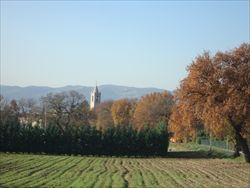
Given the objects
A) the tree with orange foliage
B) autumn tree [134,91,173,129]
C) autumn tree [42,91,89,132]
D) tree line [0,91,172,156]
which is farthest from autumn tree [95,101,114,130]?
the tree with orange foliage

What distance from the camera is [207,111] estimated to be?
49250mm

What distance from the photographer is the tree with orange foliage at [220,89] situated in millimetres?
48625

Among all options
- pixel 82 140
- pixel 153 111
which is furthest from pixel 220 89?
pixel 153 111

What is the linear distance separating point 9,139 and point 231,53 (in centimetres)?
3822

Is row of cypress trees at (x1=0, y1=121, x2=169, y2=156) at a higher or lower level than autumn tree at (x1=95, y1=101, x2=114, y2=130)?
lower

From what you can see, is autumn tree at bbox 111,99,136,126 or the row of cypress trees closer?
the row of cypress trees

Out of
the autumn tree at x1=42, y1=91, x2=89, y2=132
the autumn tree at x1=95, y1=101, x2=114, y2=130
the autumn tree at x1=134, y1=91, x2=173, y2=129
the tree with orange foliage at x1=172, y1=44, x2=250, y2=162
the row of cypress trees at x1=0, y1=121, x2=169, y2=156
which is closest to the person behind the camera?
the tree with orange foliage at x1=172, y1=44, x2=250, y2=162

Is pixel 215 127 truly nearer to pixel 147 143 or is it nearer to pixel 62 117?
pixel 147 143

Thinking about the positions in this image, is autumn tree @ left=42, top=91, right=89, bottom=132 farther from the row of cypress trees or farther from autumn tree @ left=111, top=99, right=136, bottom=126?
the row of cypress trees

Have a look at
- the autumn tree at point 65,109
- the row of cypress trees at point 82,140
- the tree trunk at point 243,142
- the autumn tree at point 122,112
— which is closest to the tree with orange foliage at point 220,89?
the tree trunk at point 243,142

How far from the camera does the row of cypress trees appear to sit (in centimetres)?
7281

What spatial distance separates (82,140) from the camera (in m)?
A: 74.8

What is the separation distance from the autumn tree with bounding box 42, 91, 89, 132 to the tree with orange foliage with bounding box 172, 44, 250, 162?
6681cm

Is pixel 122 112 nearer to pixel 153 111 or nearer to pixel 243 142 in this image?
pixel 153 111
